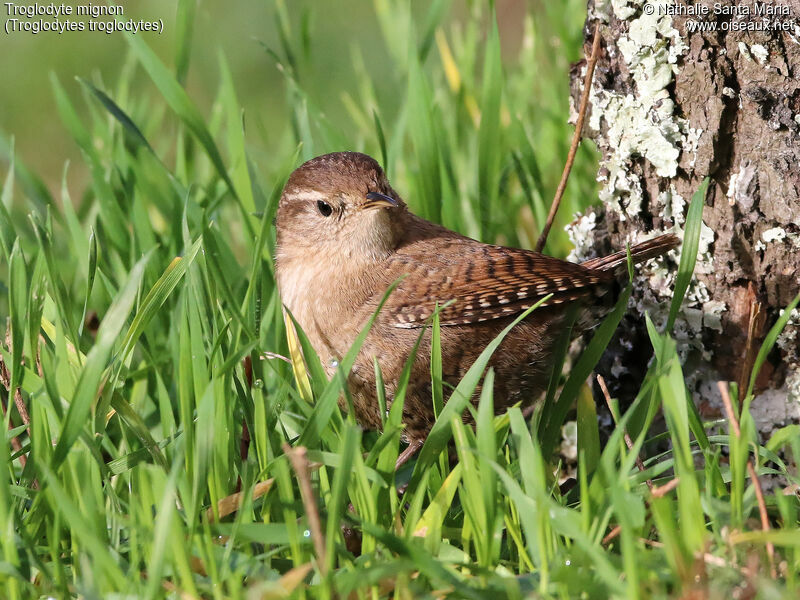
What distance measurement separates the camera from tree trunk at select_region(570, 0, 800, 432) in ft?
10.2

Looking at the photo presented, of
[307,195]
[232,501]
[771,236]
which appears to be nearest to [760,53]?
[771,236]

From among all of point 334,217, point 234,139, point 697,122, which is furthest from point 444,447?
point 234,139

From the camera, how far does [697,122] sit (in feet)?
10.6

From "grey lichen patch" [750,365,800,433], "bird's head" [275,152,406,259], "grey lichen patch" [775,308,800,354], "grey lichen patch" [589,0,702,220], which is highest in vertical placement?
"grey lichen patch" [589,0,702,220]

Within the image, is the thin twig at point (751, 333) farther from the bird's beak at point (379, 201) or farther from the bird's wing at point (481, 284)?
the bird's beak at point (379, 201)

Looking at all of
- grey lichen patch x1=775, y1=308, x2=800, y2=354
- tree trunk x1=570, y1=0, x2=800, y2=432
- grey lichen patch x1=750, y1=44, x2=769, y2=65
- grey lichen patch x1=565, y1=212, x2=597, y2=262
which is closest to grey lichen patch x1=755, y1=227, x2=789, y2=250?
tree trunk x1=570, y1=0, x2=800, y2=432

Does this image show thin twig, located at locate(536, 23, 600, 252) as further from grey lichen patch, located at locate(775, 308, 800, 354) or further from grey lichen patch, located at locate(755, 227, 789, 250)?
grey lichen patch, located at locate(775, 308, 800, 354)

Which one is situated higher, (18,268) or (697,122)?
(697,122)

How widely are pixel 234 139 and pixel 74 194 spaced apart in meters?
3.64

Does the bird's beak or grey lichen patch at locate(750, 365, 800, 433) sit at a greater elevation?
the bird's beak

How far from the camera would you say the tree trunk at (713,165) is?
311 centimetres

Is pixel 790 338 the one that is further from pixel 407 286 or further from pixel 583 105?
pixel 407 286

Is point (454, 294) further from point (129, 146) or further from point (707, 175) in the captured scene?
point (129, 146)

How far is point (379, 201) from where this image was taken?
349cm
